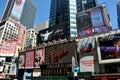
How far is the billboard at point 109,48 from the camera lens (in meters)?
31.6

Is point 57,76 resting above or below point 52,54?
below

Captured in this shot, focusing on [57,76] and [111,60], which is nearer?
[111,60]

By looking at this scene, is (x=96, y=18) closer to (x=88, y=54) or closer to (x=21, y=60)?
(x=88, y=54)

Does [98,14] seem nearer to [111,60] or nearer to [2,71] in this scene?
Result: [111,60]

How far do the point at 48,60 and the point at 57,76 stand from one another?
266 inches

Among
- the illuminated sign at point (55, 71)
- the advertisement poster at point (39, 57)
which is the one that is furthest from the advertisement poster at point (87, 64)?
the advertisement poster at point (39, 57)

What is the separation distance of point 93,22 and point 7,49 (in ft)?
137

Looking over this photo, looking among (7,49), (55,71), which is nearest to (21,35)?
Result: (7,49)

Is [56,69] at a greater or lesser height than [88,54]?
lesser

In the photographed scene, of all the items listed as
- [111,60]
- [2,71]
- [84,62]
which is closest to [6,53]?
[2,71]

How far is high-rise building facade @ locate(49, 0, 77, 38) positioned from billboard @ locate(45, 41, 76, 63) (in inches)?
2148

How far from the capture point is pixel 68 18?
111875mm

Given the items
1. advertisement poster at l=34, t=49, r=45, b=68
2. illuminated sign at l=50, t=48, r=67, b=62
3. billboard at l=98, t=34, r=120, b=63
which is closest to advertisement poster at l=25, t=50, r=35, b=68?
advertisement poster at l=34, t=49, r=45, b=68

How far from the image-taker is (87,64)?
35.5m
